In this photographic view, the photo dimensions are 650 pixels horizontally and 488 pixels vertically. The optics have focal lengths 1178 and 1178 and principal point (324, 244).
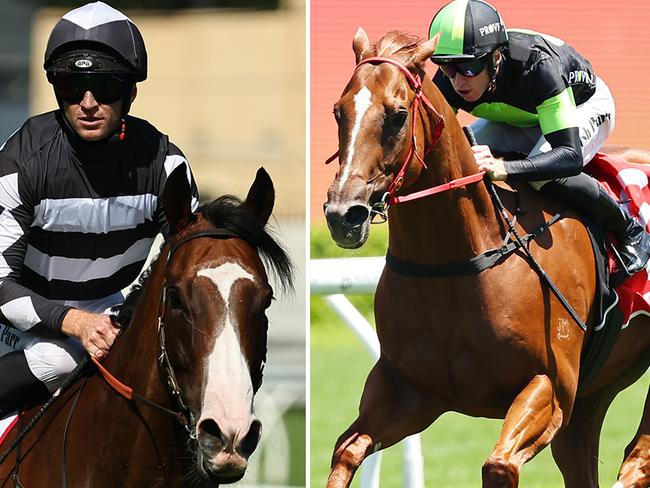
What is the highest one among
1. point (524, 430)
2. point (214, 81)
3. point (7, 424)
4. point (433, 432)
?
point (7, 424)

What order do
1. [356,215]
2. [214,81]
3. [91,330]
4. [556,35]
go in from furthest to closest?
[214,81]
[556,35]
[356,215]
[91,330]

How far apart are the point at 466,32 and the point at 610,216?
970 mm

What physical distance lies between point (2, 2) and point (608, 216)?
33.5 feet

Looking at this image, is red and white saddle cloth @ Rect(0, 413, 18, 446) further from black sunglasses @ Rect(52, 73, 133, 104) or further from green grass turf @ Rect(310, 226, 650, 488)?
green grass turf @ Rect(310, 226, 650, 488)

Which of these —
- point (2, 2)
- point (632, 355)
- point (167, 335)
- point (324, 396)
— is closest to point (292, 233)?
point (324, 396)

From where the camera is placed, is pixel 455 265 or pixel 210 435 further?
pixel 455 265

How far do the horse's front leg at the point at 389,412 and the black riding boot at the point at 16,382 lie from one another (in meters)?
1.18

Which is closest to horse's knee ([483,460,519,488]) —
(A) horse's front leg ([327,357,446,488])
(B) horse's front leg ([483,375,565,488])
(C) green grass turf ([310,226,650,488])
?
(B) horse's front leg ([483,375,565,488])

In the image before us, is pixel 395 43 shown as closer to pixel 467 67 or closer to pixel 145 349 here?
pixel 467 67

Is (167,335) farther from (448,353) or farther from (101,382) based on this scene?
(448,353)

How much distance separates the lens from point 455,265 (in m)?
4.09

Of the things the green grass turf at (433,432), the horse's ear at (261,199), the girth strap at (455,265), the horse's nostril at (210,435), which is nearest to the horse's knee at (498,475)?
the girth strap at (455,265)

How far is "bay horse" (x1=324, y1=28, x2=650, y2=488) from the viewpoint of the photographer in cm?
376

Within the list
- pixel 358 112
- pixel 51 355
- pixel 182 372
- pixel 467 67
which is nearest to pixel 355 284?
pixel 467 67
